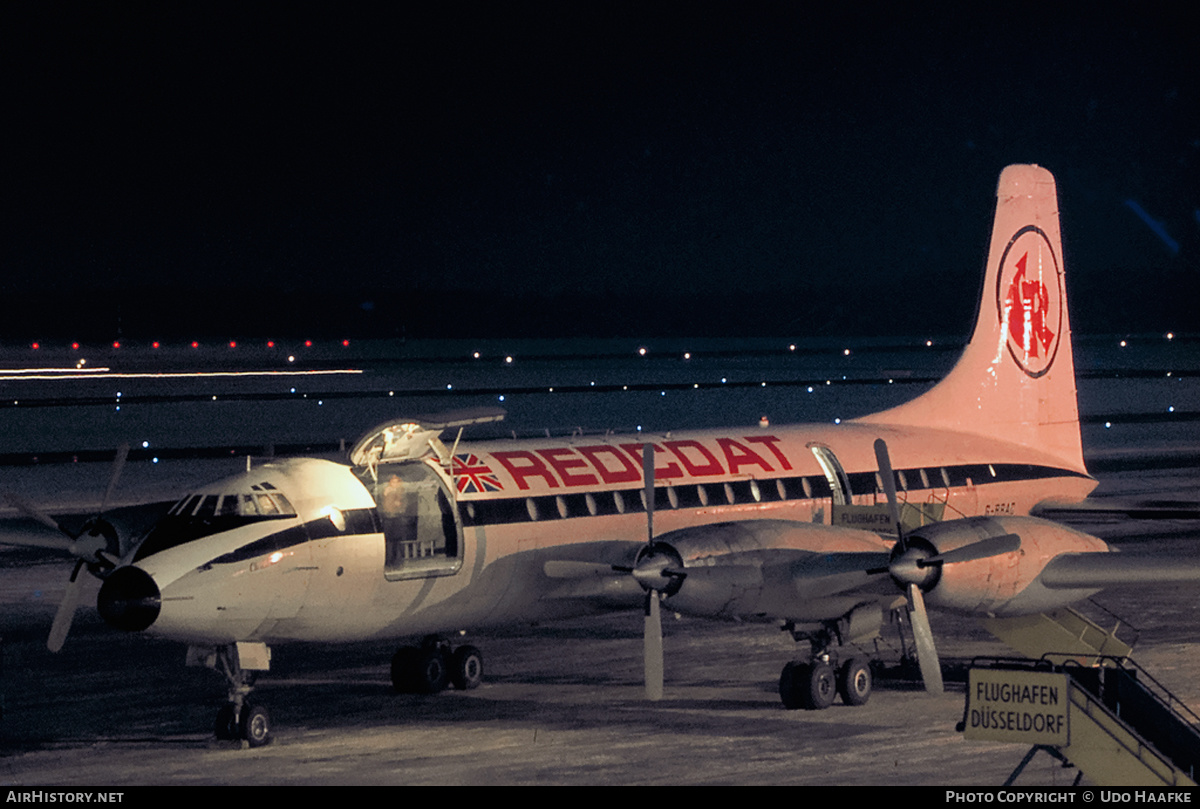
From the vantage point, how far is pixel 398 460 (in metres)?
21.6

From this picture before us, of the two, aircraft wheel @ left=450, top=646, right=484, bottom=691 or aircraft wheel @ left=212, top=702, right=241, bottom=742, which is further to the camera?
aircraft wheel @ left=450, top=646, right=484, bottom=691

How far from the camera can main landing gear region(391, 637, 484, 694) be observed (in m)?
22.5

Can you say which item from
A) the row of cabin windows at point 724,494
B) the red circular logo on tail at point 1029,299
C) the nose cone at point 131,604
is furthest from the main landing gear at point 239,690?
the red circular logo on tail at point 1029,299

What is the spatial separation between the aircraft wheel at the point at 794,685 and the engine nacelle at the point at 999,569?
1.99 metres

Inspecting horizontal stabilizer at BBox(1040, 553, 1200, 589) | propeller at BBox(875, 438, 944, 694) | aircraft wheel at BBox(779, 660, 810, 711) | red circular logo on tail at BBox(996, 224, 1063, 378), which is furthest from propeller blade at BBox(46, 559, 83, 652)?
red circular logo on tail at BBox(996, 224, 1063, 378)

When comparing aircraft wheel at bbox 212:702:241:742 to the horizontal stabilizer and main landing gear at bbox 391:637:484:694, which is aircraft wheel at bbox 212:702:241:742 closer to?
main landing gear at bbox 391:637:484:694

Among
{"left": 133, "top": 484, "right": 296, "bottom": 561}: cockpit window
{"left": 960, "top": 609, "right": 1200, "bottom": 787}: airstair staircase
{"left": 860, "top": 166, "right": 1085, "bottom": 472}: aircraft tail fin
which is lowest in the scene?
{"left": 960, "top": 609, "right": 1200, "bottom": 787}: airstair staircase

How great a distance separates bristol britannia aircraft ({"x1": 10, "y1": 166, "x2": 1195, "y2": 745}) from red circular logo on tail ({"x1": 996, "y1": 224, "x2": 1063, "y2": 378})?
5001mm

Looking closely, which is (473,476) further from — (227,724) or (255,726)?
(227,724)

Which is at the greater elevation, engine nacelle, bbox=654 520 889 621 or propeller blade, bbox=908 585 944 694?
engine nacelle, bbox=654 520 889 621

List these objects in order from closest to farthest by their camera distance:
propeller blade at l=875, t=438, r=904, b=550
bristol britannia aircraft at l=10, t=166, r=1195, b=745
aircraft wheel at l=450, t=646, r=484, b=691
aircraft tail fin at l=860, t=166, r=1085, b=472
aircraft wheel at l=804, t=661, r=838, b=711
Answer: bristol britannia aircraft at l=10, t=166, r=1195, b=745
aircraft wheel at l=804, t=661, r=838, b=711
propeller blade at l=875, t=438, r=904, b=550
aircraft wheel at l=450, t=646, r=484, b=691
aircraft tail fin at l=860, t=166, r=1085, b=472

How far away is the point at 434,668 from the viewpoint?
2262 cm

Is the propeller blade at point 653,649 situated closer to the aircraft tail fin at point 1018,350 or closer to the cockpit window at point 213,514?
the cockpit window at point 213,514
